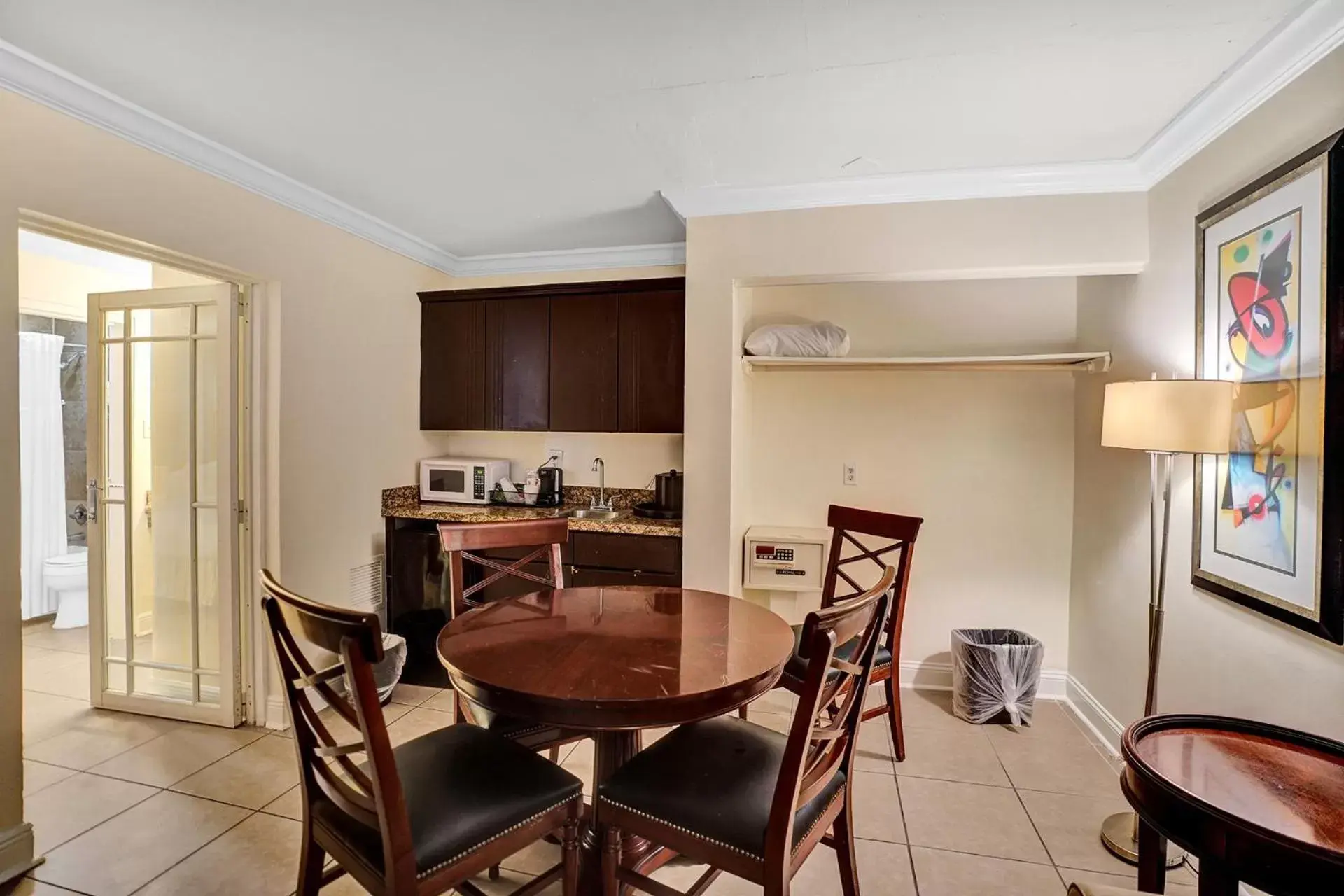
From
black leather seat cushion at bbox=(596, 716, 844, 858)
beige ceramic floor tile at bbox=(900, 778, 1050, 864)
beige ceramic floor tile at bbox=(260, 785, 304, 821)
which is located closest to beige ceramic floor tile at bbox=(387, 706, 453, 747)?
beige ceramic floor tile at bbox=(260, 785, 304, 821)

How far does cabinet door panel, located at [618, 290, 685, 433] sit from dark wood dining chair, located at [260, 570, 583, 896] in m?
2.10

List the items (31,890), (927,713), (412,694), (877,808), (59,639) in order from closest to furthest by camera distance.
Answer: (31,890), (877,808), (927,713), (412,694), (59,639)

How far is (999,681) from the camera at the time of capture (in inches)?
113

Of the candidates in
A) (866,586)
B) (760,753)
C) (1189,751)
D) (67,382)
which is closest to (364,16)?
(760,753)

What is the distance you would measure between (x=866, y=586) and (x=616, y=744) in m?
1.95

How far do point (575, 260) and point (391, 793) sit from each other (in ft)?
10.3

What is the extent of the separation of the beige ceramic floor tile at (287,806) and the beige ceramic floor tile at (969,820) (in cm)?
212

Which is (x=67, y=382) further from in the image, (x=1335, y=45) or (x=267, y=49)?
(x=1335, y=45)

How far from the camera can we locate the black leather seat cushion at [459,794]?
133 centimetres

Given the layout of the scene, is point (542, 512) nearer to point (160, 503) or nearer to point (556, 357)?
point (556, 357)

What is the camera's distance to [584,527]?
3.16 meters

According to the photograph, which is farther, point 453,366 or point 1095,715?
point 453,366

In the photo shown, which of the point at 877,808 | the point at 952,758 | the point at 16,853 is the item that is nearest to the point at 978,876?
the point at 877,808

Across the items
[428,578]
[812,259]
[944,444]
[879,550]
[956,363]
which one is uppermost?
[812,259]
